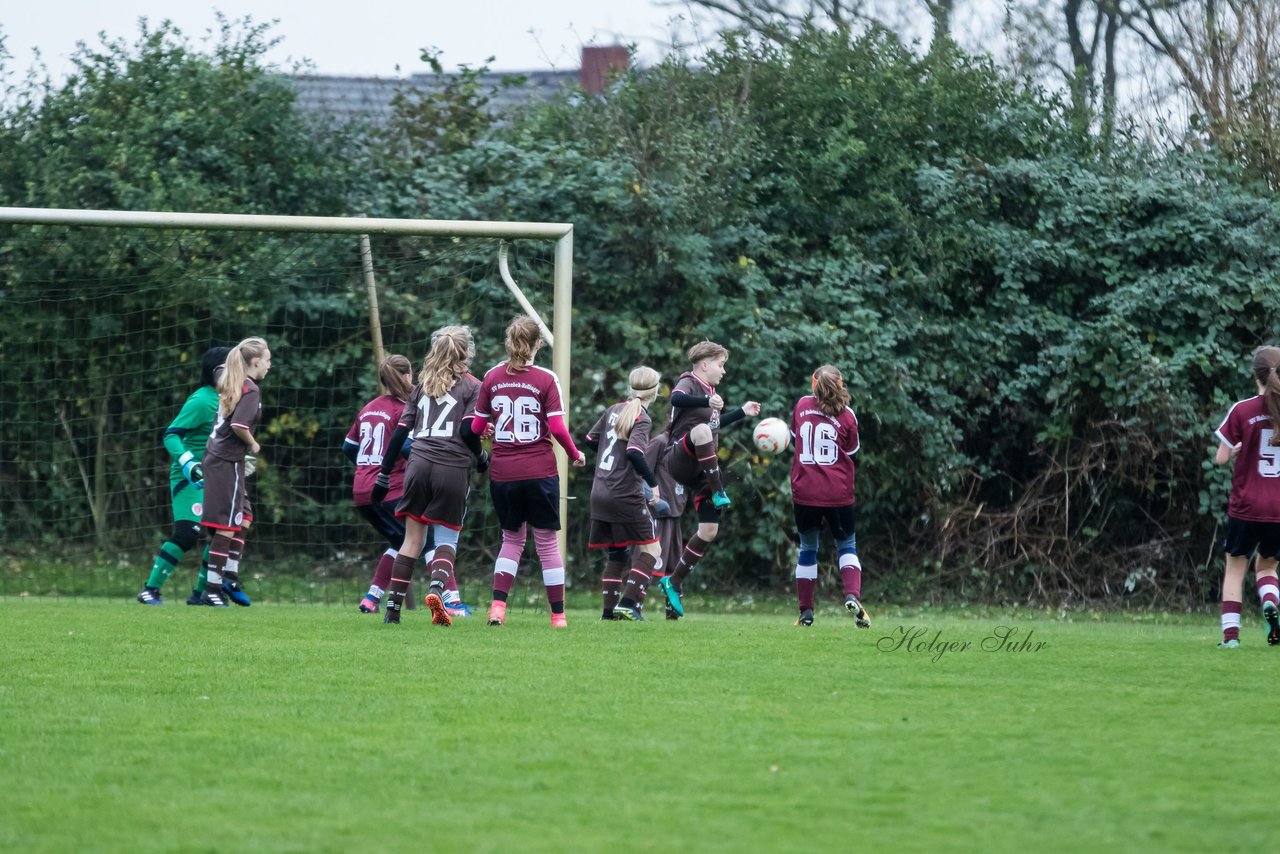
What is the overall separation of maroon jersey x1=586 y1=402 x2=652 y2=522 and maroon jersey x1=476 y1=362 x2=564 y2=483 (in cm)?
78

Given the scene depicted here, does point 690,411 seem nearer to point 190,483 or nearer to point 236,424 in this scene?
point 236,424

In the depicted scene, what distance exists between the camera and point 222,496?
1157cm

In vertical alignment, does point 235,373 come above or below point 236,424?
above

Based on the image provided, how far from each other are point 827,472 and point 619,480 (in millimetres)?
1389

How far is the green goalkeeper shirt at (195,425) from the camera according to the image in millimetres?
11766

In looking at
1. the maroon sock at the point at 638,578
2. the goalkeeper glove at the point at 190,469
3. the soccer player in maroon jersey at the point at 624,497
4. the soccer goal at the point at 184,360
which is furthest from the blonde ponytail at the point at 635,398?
the soccer goal at the point at 184,360

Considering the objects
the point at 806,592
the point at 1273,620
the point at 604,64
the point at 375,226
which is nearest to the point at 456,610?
the point at 806,592

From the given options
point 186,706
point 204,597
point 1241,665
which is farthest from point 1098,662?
point 204,597

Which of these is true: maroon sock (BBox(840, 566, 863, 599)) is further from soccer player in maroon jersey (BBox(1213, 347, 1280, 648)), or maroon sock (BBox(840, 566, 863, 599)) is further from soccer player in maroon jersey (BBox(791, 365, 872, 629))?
soccer player in maroon jersey (BBox(1213, 347, 1280, 648))

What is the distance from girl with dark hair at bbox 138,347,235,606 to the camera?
11.7 m

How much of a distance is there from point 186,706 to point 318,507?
8.72 metres

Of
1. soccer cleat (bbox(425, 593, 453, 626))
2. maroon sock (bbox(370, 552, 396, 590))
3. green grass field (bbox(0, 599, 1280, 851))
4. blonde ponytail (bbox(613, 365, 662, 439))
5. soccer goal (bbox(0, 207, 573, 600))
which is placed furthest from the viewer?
soccer goal (bbox(0, 207, 573, 600))

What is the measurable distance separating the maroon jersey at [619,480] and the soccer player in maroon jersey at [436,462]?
850 millimetres

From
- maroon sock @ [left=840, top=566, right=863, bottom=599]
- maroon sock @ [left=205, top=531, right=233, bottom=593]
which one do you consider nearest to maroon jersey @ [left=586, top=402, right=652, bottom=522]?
maroon sock @ [left=840, top=566, right=863, bottom=599]
